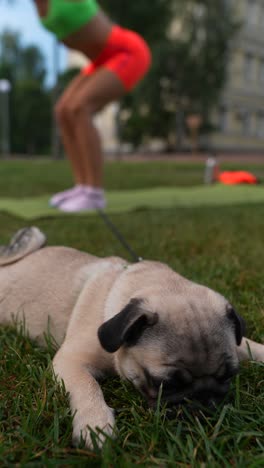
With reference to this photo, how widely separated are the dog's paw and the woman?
190 inches

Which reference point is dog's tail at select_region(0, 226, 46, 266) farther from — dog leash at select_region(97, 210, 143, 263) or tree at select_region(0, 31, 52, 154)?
tree at select_region(0, 31, 52, 154)

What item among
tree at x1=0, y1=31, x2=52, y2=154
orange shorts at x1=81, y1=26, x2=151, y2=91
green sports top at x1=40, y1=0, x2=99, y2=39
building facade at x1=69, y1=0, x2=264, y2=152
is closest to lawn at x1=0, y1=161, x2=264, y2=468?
orange shorts at x1=81, y1=26, x2=151, y2=91

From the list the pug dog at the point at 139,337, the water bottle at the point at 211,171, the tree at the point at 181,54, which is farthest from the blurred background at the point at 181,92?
the pug dog at the point at 139,337

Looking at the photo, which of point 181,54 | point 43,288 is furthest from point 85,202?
point 181,54

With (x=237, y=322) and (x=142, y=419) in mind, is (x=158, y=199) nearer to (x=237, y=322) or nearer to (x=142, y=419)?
(x=237, y=322)

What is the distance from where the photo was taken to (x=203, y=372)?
1.74 metres

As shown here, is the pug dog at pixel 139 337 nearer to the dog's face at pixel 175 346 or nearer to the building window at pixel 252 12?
the dog's face at pixel 175 346

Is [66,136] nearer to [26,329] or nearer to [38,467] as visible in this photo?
[26,329]

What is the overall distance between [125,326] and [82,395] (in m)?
0.29

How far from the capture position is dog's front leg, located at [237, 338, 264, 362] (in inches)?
85.7

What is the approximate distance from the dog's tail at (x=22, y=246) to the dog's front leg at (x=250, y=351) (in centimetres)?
140

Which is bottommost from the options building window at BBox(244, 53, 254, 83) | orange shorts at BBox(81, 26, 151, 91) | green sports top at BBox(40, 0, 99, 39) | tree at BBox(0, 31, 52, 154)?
tree at BBox(0, 31, 52, 154)

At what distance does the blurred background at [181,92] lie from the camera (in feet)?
107

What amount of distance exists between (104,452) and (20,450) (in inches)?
10.0
